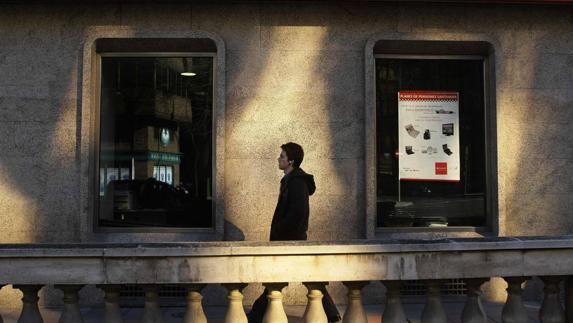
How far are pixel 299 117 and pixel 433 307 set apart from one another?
3.72 metres

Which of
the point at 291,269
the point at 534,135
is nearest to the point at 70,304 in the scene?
the point at 291,269

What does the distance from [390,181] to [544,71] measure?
2.49 m

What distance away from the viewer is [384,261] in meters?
3.56

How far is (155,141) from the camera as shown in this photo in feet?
23.7

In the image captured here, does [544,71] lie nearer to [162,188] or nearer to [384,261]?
[384,261]

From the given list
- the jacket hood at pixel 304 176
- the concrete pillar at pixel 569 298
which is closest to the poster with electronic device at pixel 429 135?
the jacket hood at pixel 304 176

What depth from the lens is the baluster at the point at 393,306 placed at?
11.7 feet

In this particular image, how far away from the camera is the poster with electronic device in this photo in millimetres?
7320

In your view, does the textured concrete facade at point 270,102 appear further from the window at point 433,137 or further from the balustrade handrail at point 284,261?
the balustrade handrail at point 284,261

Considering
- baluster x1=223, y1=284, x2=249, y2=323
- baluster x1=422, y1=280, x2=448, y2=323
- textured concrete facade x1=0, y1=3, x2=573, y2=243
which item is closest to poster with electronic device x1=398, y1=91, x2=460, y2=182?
textured concrete facade x1=0, y1=3, x2=573, y2=243

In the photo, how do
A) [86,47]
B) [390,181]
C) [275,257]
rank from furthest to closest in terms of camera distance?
[390,181], [86,47], [275,257]

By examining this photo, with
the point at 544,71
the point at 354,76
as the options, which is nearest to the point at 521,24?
the point at 544,71

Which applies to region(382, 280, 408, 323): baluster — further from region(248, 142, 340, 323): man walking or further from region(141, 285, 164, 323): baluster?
region(141, 285, 164, 323): baluster

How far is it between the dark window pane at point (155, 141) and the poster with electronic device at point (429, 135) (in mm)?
2670
